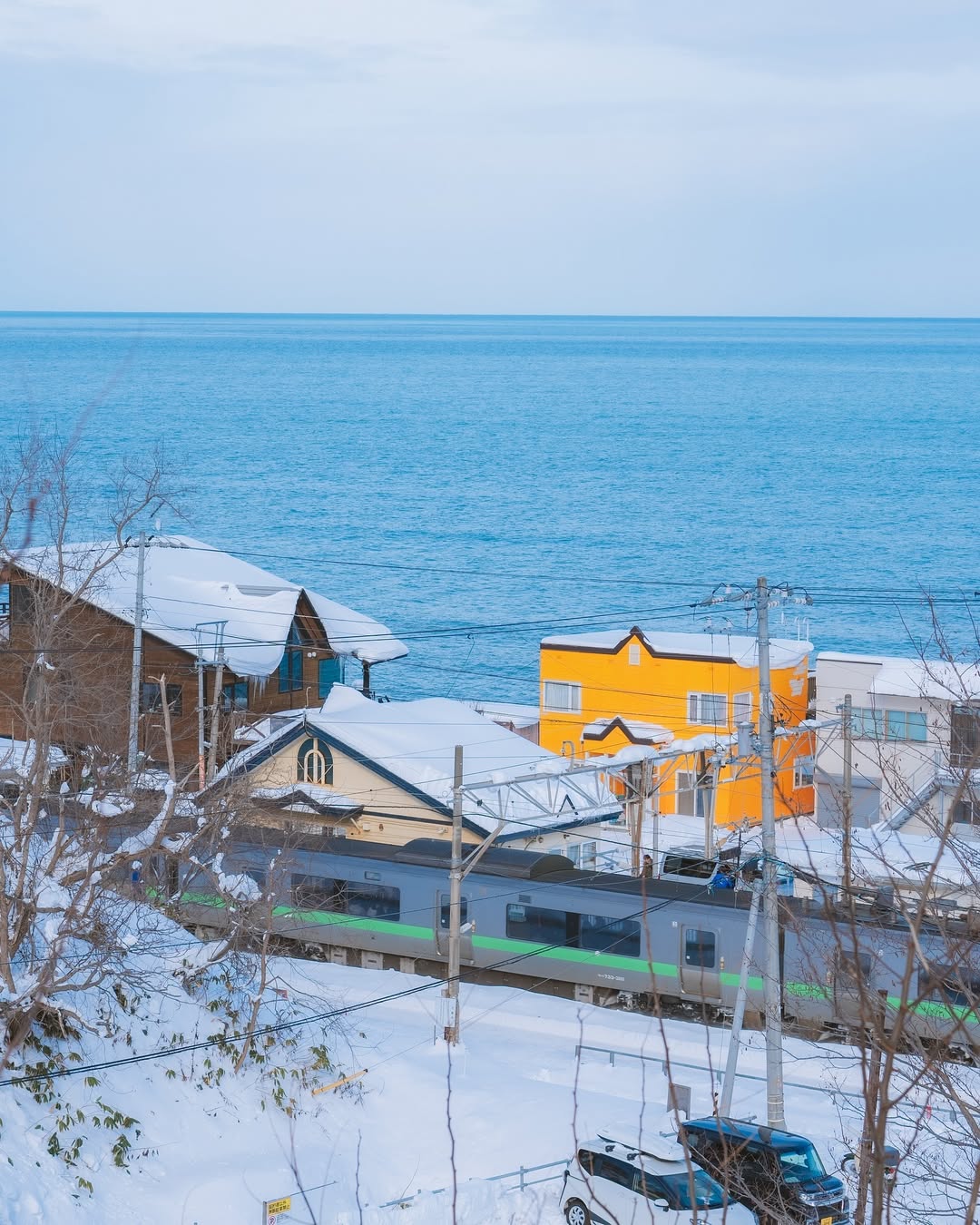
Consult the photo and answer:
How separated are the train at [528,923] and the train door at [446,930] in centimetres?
2

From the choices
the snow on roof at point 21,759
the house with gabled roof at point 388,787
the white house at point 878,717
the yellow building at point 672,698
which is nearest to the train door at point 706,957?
the house with gabled roof at point 388,787

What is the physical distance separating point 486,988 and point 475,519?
58250mm

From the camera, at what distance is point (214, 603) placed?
104ft

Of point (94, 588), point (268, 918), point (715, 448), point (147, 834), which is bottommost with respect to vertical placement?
point (268, 918)

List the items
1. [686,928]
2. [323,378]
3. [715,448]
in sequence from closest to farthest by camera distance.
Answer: [686,928]
[715,448]
[323,378]

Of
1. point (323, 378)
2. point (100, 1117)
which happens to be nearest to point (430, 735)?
point (100, 1117)

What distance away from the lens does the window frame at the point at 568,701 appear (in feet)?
107

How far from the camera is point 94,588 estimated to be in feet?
90.7

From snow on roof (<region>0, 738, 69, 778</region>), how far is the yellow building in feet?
35.4

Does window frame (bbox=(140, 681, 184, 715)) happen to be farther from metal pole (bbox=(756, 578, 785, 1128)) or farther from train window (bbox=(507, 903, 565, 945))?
metal pole (bbox=(756, 578, 785, 1128))

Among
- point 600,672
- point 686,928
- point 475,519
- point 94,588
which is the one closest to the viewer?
point 686,928

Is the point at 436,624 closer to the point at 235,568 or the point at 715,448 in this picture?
the point at 235,568

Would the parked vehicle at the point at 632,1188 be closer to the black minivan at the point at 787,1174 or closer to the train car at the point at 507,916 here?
the black minivan at the point at 787,1174

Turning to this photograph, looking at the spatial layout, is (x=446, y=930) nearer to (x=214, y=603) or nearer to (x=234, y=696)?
(x=234, y=696)
